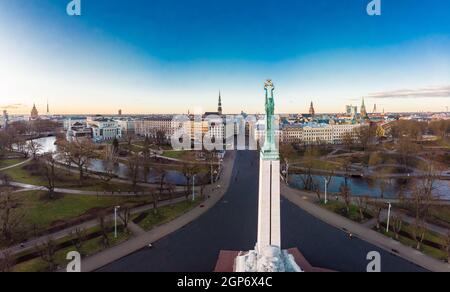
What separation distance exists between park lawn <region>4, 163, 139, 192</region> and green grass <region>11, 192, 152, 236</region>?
11.1ft

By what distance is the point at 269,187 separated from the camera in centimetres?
1388

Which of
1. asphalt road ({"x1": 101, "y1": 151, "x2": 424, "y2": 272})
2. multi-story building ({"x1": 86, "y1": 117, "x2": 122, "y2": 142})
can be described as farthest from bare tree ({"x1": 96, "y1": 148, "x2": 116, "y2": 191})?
multi-story building ({"x1": 86, "y1": 117, "x2": 122, "y2": 142})

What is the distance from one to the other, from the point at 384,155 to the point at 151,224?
4582 cm

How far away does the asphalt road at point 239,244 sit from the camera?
54.9 feet

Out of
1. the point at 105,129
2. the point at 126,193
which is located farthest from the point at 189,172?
the point at 105,129

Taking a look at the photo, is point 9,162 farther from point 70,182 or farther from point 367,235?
point 367,235

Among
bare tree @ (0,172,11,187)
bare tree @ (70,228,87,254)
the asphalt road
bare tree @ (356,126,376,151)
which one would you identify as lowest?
the asphalt road

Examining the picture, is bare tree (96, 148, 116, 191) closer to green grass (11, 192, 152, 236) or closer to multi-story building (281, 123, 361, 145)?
green grass (11, 192, 152, 236)

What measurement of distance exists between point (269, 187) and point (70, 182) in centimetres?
2906

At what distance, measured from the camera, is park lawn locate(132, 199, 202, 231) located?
75.0ft

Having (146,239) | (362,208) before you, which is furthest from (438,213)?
(146,239)

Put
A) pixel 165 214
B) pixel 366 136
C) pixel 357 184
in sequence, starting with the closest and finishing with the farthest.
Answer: pixel 165 214, pixel 357 184, pixel 366 136

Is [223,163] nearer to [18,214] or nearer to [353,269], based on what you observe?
[18,214]
